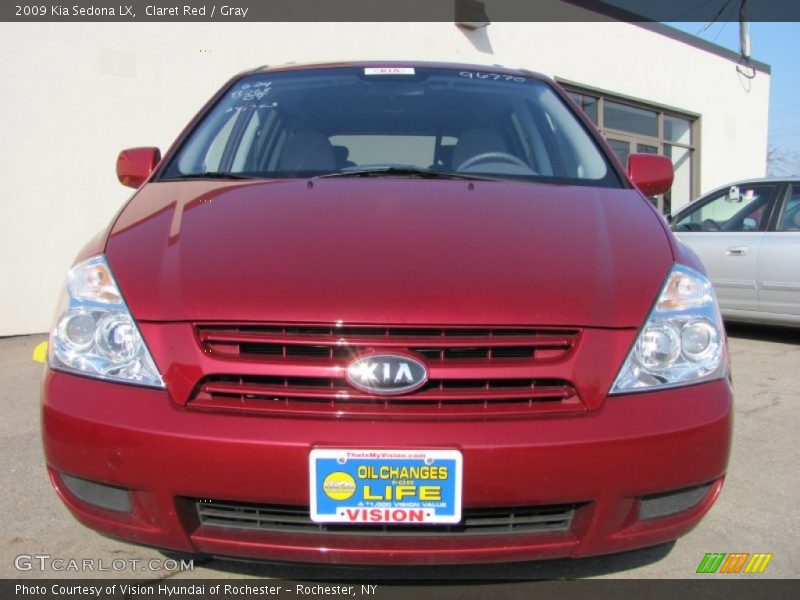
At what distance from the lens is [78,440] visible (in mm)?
1546

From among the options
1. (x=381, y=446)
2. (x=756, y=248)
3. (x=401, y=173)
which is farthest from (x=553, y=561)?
(x=756, y=248)

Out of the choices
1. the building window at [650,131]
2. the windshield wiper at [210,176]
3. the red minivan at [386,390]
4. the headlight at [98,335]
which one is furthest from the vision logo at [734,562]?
the building window at [650,131]

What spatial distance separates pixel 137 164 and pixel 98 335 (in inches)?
46.1

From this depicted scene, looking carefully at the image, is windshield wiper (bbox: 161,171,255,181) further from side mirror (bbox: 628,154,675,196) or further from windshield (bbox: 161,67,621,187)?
side mirror (bbox: 628,154,675,196)

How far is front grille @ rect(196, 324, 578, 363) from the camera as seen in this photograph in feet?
5.10

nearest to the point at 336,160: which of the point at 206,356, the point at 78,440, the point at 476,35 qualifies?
the point at 206,356

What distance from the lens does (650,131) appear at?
40.1 ft

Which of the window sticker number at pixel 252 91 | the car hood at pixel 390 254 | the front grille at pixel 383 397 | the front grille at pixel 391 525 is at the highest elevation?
the window sticker number at pixel 252 91

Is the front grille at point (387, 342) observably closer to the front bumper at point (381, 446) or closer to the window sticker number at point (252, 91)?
the front bumper at point (381, 446)

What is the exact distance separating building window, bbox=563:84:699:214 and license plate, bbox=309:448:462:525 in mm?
9301

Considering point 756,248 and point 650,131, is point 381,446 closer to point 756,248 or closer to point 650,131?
point 756,248

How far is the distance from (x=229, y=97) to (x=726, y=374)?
2.18m

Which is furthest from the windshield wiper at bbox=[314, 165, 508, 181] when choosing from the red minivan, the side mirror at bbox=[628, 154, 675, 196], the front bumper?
the front bumper

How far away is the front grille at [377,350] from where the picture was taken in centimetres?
153
